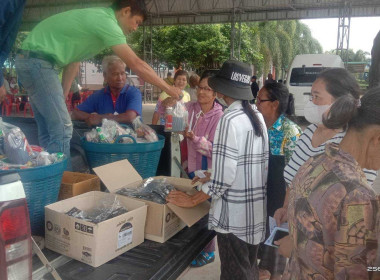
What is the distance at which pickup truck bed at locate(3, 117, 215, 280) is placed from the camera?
1663 mm

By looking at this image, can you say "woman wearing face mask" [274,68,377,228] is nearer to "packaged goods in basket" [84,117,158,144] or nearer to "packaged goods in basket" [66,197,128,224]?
"packaged goods in basket" [66,197,128,224]

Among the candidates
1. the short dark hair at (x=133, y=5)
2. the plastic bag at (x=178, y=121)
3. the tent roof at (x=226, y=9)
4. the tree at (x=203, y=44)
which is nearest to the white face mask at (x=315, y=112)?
the plastic bag at (x=178, y=121)

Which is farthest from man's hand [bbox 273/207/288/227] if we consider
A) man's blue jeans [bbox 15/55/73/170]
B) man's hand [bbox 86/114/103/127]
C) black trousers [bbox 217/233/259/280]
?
man's hand [bbox 86/114/103/127]

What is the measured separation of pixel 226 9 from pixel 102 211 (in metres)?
15.3

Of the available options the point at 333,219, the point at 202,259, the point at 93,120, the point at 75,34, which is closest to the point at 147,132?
the point at 93,120

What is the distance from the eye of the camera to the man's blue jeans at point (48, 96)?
2488 millimetres

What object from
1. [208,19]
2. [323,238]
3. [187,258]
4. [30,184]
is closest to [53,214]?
[30,184]

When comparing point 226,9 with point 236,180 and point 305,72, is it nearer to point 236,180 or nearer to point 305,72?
point 305,72

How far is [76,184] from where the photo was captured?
224 cm

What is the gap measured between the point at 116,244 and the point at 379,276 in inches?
47.1

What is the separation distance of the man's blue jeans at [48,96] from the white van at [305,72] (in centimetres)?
1236

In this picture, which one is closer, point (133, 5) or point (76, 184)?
point (76, 184)

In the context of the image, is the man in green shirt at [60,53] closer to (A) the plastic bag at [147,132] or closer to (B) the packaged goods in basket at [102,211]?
(A) the plastic bag at [147,132]

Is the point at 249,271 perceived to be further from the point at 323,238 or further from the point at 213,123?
the point at 213,123
